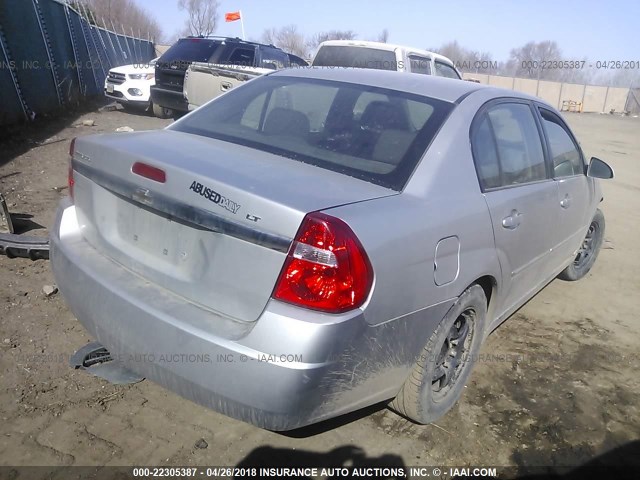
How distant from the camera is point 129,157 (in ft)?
7.50

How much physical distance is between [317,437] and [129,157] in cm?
154

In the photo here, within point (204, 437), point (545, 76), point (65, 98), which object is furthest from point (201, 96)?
point (545, 76)

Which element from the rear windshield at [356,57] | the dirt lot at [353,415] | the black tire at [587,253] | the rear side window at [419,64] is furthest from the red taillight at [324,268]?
the rear side window at [419,64]

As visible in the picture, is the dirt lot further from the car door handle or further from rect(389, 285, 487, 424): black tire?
the car door handle

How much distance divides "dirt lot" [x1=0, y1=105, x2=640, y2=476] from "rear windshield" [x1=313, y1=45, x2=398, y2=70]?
5.82 metres

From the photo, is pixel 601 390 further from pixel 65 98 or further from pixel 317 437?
pixel 65 98

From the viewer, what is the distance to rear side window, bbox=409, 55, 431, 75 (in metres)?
8.89

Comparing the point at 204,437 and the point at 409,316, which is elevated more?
the point at 409,316

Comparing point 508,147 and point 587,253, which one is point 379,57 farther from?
point 508,147

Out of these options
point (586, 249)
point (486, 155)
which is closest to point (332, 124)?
point (486, 155)

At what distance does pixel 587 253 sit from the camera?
198 inches

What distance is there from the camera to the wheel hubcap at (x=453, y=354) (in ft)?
8.77

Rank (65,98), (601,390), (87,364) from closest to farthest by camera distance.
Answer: (87,364) → (601,390) → (65,98)

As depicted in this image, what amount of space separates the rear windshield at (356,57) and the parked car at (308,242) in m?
5.93
